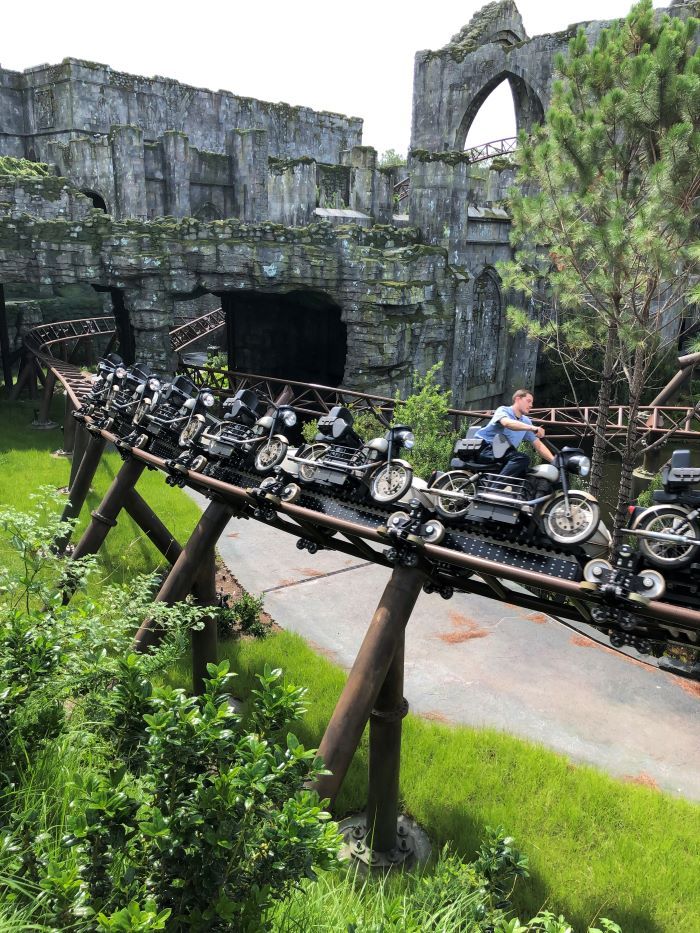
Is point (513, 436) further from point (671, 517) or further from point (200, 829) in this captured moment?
point (200, 829)

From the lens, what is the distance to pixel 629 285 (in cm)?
1245

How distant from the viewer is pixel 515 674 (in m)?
10.1

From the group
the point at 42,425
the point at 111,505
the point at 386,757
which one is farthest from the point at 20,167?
the point at 386,757

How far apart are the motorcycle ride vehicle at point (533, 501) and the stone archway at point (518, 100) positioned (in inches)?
1027

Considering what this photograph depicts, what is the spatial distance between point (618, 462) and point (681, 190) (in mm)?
12809

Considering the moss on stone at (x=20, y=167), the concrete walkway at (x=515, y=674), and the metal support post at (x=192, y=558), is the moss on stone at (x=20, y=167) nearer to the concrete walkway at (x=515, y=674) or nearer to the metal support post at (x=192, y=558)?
the concrete walkway at (x=515, y=674)

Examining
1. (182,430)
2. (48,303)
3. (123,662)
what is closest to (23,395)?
(48,303)

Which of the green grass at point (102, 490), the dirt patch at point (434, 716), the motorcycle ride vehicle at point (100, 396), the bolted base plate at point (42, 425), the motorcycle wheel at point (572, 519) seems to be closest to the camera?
the motorcycle wheel at point (572, 519)

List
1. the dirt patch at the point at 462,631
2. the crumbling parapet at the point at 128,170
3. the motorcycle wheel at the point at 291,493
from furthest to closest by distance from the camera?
the crumbling parapet at the point at 128,170 → the dirt patch at the point at 462,631 → the motorcycle wheel at the point at 291,493

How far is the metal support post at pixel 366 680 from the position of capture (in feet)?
18.3

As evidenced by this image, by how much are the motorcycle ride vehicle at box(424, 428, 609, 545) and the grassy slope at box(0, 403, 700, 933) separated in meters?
3.36

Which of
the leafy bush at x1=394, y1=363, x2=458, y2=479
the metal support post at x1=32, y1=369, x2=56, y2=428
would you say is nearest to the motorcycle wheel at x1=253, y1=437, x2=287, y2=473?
the leafy bush at x1=394, y1=363, x2=458, y2=479

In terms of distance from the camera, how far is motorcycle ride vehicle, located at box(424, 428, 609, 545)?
567cm

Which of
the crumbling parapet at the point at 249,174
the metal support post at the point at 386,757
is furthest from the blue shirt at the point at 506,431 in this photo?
the crumbling parapet at the point at 249,174
